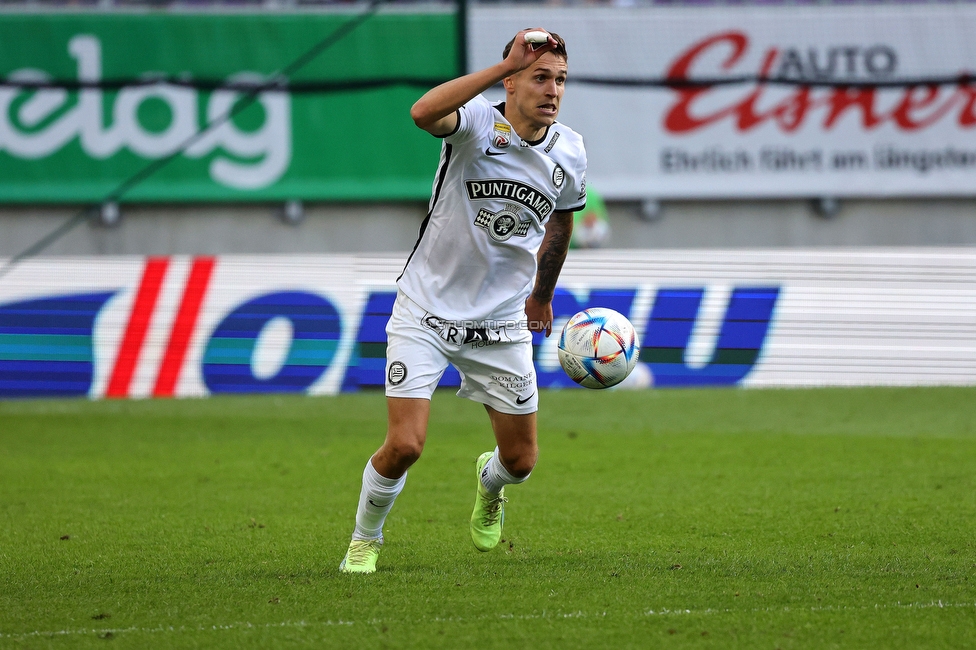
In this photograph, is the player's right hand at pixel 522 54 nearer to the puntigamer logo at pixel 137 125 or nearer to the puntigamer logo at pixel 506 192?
the puntigamer logo at pixel 506 192

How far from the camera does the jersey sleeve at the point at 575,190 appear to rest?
16.6 ft

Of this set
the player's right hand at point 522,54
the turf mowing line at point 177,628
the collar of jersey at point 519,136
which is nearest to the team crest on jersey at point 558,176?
the collar of jersey at point 519,136

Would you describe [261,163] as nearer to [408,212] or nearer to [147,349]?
[408,212]

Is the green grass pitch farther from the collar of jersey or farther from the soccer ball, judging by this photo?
the collar of jersey

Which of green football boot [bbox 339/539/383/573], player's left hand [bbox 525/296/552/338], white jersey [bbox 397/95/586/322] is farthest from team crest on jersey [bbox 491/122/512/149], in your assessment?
green football boot [bbox 339/539/383/573]

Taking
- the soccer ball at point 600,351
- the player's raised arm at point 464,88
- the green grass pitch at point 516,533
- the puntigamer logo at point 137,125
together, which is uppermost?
the player's raised arm at point 464,88

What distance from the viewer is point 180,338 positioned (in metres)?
A: 11.7

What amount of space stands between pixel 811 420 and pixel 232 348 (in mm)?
5492

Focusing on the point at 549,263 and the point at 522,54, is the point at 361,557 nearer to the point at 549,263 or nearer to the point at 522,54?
the point at 549,263

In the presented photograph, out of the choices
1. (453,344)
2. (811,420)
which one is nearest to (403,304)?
(453,344)

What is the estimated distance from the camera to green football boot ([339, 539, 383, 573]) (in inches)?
195

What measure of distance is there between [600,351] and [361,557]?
4.55ft

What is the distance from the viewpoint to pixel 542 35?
434 cm

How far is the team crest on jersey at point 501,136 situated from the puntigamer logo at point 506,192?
143 mm
